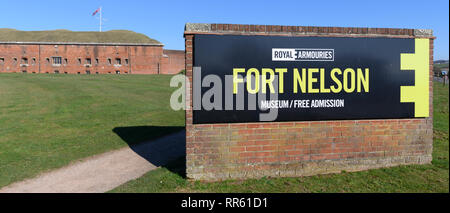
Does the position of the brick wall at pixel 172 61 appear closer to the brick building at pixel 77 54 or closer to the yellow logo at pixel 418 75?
the brick building at pixel 77 54

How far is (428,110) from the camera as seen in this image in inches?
239

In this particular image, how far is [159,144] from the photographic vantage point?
8859 mm

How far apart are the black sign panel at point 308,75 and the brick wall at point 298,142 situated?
0.47ft

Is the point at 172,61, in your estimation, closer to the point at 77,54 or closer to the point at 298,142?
the point at 77,54

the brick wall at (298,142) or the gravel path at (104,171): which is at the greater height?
the brick wall at (298,142)

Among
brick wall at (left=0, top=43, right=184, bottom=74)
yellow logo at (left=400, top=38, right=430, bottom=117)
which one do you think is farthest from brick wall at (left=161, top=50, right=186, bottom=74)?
yellow logo at (left=400, top=38, right=430, bottom=117)

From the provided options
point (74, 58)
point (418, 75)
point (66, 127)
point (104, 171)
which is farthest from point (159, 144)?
point (74, 58)

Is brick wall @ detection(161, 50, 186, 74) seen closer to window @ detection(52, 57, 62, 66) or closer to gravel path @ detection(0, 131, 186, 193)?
window @ detection(52, 57, 62, 66)

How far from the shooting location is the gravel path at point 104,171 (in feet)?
17.9

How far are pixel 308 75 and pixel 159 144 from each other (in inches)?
207

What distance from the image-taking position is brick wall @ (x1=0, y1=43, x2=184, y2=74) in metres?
55.9

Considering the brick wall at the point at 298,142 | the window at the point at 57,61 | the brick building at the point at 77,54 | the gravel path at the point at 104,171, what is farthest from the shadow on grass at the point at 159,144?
the window at the point at 57,61

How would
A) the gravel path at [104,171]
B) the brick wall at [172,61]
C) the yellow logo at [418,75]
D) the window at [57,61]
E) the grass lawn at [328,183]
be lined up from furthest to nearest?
the brick wall at [172,61]
the window at [57,61]
the yellow logo at [418,75]
the gravel path at [104,171]
the grass lawn at [328,183]
